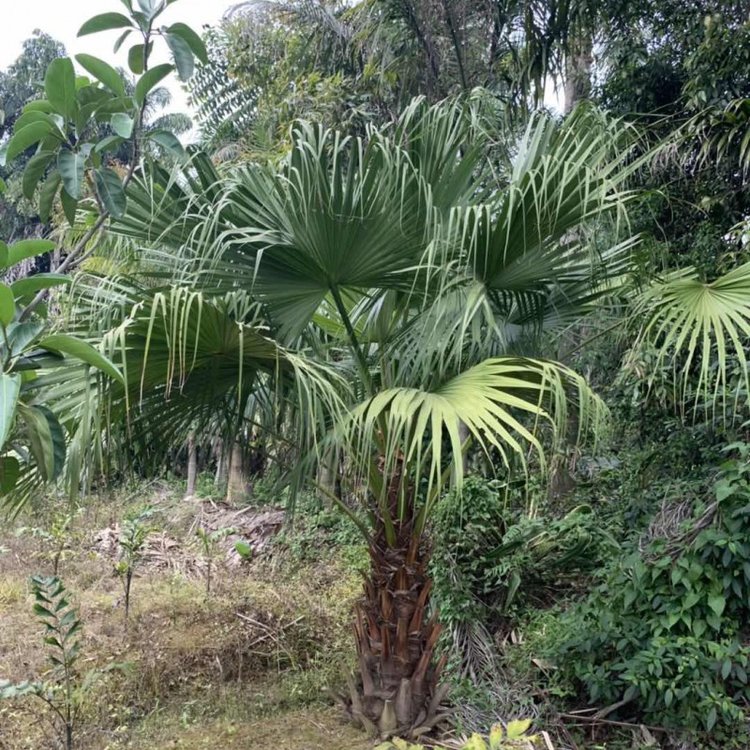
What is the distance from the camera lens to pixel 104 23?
1704mm

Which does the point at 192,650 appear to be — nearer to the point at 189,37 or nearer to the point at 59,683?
the point at 59,683

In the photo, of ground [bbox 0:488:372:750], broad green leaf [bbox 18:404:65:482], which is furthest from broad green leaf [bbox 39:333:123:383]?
ground [bbox 0:488:372:750]

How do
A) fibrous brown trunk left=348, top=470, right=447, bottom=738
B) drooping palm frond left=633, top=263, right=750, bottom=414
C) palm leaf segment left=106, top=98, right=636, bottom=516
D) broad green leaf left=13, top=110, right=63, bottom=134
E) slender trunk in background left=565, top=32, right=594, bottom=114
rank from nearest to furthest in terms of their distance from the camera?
broad green leaf left=13, top=110, right=63, bottom=134 < drooping palm frond left=633, top=263, right=750, bottom=414 < palm leaf segment left=106, top=98, right=636, bottom=516 < fibrous brown trunk left=348, top=470, right=447, bottom=738 < slender trunk in background left=565, top=32, right=594, bottom=114

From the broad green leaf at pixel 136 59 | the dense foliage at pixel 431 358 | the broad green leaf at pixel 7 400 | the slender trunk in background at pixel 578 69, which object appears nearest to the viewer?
the broad green leaf at pixel 7 400

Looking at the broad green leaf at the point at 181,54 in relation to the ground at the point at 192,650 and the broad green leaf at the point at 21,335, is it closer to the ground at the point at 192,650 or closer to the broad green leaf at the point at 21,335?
the broad green leaf at the point at 21,335

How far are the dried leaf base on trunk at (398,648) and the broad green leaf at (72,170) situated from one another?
196 cm

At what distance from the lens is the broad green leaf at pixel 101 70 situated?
178cm

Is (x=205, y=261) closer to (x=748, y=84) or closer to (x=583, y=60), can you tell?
(x=748, y=84)

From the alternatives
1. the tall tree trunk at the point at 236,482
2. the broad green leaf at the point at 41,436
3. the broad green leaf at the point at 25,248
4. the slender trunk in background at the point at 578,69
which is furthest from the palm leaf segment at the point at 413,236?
the tall tree trunk at the point at 236,482

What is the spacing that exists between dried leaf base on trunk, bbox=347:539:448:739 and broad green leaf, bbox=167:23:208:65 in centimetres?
208

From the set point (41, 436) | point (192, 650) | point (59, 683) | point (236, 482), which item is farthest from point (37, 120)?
point (236, 482)

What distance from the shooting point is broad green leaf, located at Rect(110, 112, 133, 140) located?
69.3 inches

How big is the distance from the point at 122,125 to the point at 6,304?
0.66m

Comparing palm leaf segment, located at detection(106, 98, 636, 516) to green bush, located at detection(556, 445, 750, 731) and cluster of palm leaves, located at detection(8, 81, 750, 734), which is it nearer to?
cluster of palm leaves, located at detection(8, 81, 750, 734)
